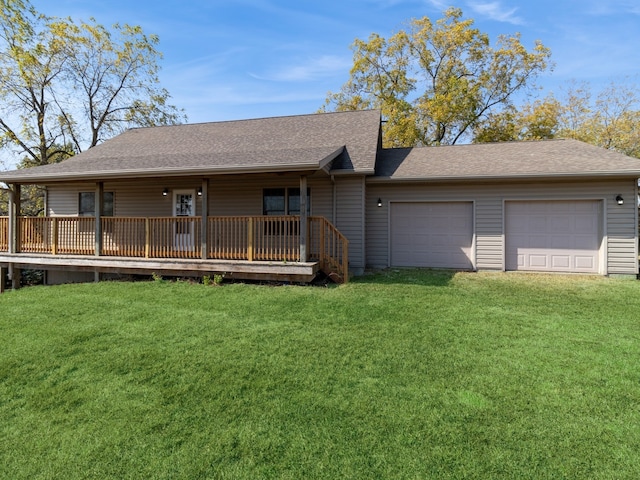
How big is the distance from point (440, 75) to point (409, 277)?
16.6 meters

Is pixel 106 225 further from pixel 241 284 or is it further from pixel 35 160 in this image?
pixel 35 160

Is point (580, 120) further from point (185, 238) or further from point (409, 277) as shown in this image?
point (185, 238)

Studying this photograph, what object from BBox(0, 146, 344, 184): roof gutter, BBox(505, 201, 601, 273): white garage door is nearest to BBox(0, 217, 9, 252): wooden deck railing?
BBox(0, 146, 344, 184): roof gutter

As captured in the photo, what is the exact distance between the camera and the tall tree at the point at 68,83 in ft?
58.0

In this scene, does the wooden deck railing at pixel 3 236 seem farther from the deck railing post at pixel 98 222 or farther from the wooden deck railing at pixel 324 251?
the wooden deck railing at pixel 324 251

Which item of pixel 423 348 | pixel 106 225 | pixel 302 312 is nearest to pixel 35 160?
pixel 106 225


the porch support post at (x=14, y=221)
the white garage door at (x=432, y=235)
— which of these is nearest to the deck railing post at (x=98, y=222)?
the porch support post at (x=14, y=221)

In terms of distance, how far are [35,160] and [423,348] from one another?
78.5 ft

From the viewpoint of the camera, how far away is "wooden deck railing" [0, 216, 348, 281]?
7.99 metres

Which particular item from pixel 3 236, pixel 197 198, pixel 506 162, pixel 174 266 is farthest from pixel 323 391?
pixel 3 236

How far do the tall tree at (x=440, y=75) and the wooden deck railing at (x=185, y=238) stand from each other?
44.7ft

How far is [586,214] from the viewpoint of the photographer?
28.9ft

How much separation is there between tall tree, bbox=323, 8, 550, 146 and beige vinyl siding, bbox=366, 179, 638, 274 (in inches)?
427

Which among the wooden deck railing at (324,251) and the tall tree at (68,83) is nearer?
the wooden deck railing at (324,251)
